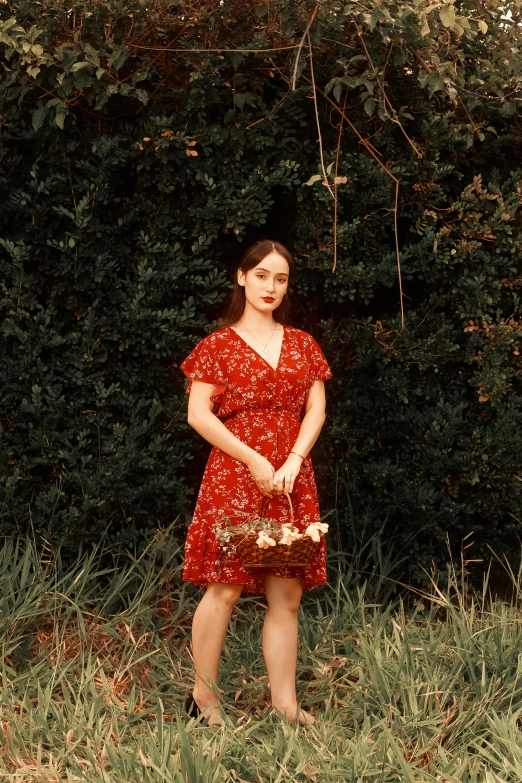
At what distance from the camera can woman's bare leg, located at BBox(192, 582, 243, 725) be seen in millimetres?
3477

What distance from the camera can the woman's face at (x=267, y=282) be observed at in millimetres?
3572

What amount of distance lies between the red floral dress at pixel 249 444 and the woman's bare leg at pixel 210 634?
7 cm

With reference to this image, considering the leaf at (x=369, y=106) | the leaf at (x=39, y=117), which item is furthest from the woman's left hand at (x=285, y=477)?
the leaf at (x=39, y=117)

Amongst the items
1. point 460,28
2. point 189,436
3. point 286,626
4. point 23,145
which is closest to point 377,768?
point 286,626

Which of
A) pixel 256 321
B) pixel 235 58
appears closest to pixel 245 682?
pixel 256 321

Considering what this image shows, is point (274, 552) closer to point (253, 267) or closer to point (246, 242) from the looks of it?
point (253, 267)

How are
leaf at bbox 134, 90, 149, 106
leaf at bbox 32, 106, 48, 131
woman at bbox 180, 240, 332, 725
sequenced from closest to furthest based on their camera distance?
woman at bbox 180, 240, 332, 725
leaf at bbox 134, 90, 149, 106
leaf at bbox 32, 106, 48, 131

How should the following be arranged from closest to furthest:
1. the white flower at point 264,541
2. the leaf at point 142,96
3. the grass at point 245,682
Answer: the grass at point 245,682
the white flower at point 264,541
the leaf at point 142,96

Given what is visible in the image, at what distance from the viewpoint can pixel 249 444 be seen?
3500mm

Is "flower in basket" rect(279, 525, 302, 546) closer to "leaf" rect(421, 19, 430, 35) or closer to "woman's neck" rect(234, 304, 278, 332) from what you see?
"woman's neck" rect(234, 304, 278, 332)

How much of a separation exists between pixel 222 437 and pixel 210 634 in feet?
2.39

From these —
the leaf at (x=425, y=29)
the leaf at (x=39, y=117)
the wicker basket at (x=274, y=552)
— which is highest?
the leaf at (x=425, y=29)

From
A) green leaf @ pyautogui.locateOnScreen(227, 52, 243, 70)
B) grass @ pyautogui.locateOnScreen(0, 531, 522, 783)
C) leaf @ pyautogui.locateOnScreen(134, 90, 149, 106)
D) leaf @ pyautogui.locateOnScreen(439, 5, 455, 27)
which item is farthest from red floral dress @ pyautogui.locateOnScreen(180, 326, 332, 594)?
leaf @ pyautogui.locateOnScreen(439, 5, 455, 27)

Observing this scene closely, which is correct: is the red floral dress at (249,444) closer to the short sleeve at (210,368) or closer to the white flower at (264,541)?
the short sleeve at (210,368)
